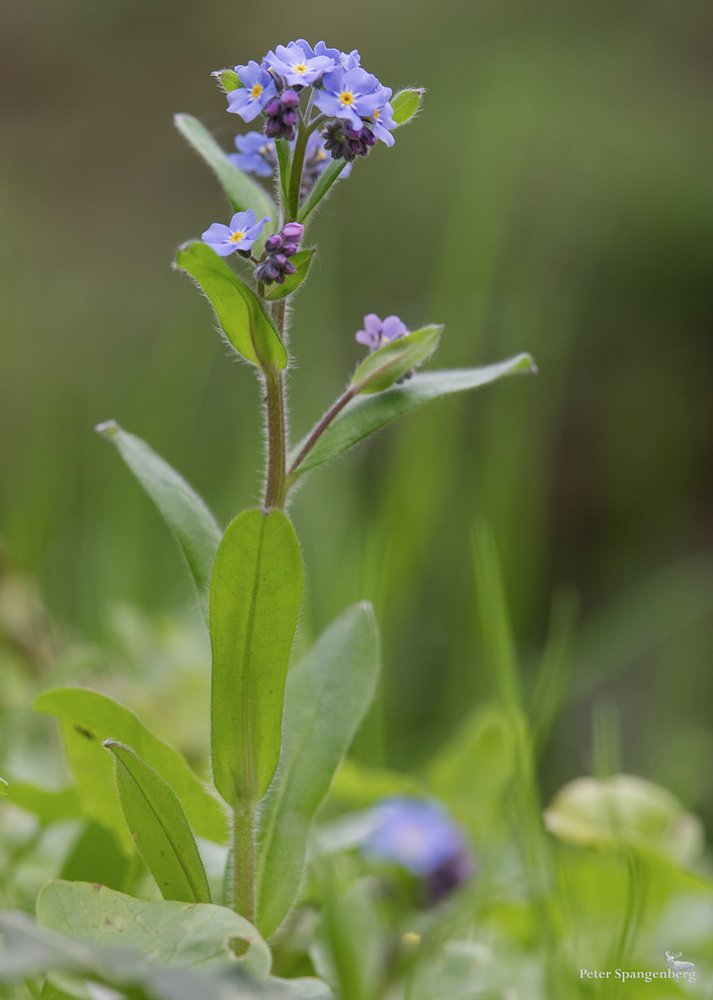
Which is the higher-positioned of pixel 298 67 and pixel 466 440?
pixel 466 440

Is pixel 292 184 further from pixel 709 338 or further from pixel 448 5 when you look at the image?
pixel 448 5

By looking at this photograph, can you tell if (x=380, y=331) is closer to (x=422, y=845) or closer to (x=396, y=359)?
(x=396, y=359)

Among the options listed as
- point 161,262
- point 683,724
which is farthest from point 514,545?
point 161,262

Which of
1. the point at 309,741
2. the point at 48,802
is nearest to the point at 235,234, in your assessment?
the point at 309,741

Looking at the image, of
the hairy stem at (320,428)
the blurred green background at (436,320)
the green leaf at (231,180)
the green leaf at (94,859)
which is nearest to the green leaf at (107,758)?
the green leaf at (94,859)

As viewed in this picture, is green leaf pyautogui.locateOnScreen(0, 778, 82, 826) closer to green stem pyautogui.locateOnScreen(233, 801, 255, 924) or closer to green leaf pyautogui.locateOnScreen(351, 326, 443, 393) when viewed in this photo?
green stem pyautogui.locateOnScreen(233, 801, 255, 924)

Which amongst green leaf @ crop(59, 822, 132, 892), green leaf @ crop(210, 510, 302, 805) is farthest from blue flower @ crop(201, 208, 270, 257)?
green leaf @ crop(59, 822, 132, 892)
